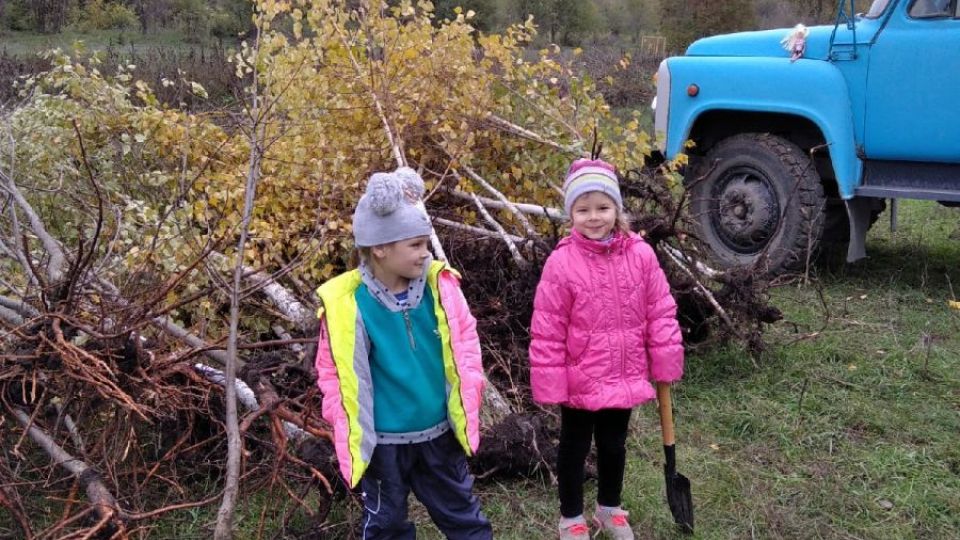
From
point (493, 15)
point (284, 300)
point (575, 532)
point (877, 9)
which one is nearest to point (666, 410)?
point (575, 532)

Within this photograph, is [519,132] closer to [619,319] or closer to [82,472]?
[619,319]

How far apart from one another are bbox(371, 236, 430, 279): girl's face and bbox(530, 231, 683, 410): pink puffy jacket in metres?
0.60

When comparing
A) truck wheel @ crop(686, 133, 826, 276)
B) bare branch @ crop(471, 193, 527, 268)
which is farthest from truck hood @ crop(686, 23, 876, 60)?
bare branch @ crop(471, 193, 527, 268)

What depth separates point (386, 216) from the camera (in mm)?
2449

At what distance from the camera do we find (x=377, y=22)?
4.98 m

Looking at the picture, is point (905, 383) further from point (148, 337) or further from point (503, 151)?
point (148, 337)

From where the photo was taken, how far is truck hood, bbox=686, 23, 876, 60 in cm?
574

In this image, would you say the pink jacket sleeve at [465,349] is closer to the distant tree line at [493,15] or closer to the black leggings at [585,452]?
the black leggings at [585,452]

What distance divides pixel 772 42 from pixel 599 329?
410 cm

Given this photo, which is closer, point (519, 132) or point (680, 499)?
point (680, 499)

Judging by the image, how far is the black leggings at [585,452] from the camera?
3.03 m

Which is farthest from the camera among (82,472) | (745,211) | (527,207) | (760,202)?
(745,211)

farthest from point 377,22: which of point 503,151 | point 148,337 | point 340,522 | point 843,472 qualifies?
point 843,472

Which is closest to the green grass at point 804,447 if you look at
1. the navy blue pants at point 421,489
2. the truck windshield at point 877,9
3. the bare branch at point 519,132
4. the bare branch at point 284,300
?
the navy blue pants at point 421,489
